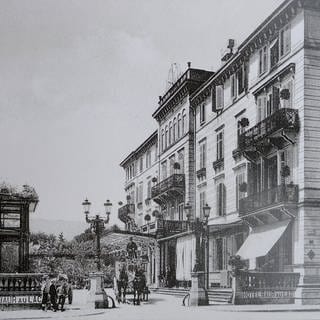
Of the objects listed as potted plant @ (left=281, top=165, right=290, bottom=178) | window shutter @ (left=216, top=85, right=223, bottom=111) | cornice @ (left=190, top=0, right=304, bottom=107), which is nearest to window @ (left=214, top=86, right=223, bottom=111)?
window shutter @ (left=216, top=85, right=223, bottom=111)

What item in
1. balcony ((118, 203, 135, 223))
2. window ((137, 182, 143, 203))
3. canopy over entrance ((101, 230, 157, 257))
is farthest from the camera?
balcony ((118, 203, 135, 223))

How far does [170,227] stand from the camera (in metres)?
39.1

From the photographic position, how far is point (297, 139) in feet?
80.6

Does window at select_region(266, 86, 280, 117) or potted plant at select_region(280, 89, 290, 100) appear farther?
window at select_region(266, 86, 280, 117)

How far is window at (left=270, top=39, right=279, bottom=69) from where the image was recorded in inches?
1032

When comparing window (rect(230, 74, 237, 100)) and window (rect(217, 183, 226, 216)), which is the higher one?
window (rect(230, 74, 237, 100))

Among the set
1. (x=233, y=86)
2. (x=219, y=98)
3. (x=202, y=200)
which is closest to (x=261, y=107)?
(x=233, y=86)

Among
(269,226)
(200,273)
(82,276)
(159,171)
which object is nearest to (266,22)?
(269,226)

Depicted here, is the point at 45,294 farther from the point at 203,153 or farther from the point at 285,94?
the point at 203,153

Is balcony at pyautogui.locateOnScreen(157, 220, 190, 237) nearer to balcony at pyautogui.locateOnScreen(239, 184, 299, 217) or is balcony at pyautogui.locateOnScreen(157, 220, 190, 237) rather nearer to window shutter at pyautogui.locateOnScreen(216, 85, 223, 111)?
window shutter at pyautogui.locateOnScreen(216, 85, 223, 111)

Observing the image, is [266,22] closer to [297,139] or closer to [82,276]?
[297,139]

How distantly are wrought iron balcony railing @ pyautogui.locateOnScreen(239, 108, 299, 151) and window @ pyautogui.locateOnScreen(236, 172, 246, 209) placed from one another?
1854 mm

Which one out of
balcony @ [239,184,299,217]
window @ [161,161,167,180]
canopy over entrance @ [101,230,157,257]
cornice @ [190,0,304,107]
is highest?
cornice @ [190,0,304,107]

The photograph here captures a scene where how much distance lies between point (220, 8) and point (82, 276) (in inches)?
1650
